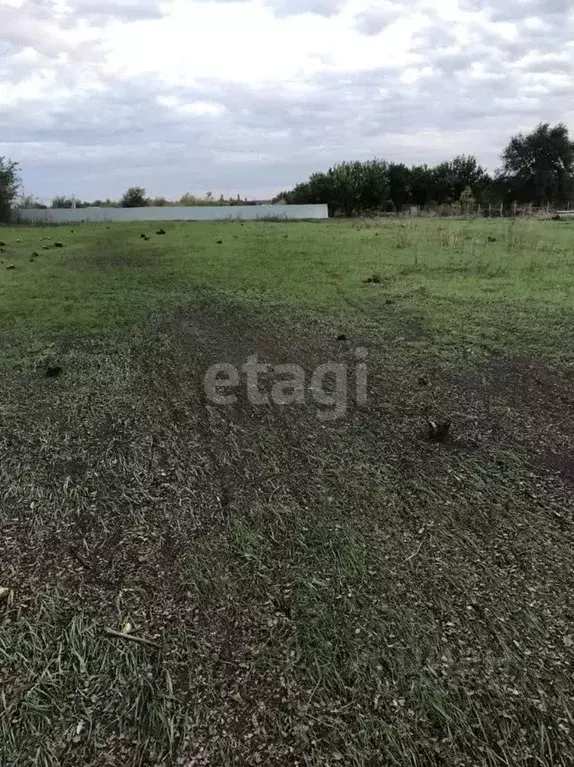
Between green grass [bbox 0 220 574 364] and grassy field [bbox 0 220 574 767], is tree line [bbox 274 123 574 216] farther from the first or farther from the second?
grassy field [bbox 0 220 574 767]

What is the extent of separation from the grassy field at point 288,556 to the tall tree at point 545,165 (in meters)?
28.3

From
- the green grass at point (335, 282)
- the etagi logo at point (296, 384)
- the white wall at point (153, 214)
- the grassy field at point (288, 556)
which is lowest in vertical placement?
the grassy field at point (288, 556)

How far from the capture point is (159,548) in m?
1.73

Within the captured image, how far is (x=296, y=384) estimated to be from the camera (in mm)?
2916

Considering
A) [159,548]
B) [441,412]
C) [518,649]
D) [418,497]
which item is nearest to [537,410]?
[441,412]

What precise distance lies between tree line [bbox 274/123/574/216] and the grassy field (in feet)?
80.0

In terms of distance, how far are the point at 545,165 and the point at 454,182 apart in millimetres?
4142

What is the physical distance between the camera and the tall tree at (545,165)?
28203 millimetres

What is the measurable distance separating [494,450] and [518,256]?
4992 millimetres

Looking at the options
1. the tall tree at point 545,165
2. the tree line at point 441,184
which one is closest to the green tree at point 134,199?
the tree line at point 441,184

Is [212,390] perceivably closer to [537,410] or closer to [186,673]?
[537,410]

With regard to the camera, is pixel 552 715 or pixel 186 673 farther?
pixel 186 673

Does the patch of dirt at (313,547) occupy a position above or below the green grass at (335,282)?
below

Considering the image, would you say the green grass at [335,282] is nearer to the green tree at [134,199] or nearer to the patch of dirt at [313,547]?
the patch of dirt at [313,547]
